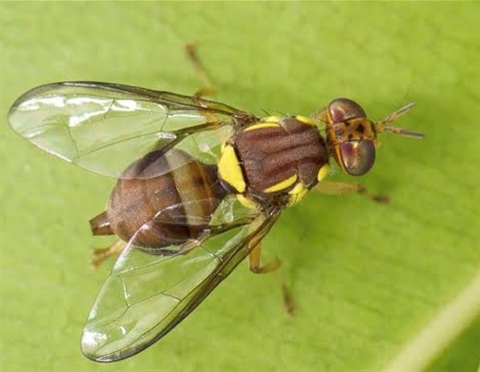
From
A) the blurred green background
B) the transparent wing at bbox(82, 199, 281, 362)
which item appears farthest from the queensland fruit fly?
the blurred green background

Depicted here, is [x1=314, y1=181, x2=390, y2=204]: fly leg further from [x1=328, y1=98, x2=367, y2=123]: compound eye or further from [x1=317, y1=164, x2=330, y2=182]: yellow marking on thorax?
[x1=328, y1=98, x2=367, y2=123]: compound eye

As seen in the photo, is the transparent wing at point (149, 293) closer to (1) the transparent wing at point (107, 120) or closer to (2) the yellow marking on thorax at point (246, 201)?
(2) the yellow marking on thorax at point (246, 201)

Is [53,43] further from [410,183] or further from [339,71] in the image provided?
[410,183]

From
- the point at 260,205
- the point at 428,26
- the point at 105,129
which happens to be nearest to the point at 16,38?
the point at 105,129

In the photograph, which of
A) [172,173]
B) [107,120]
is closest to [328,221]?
[172,173]

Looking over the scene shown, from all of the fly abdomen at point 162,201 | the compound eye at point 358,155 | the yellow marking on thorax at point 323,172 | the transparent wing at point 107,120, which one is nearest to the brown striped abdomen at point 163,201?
the fly abdomen at point 162,201
